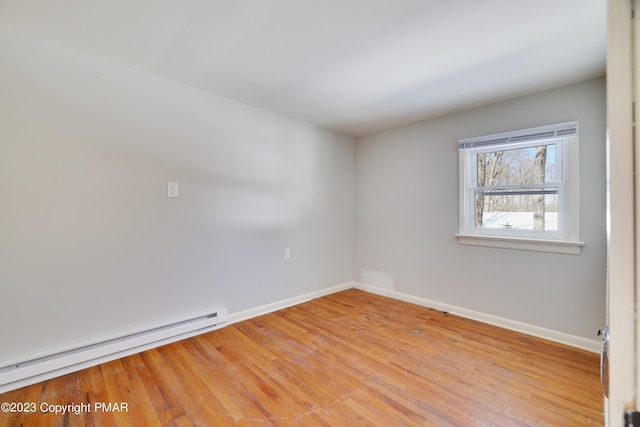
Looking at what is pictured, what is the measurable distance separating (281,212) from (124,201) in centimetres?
142

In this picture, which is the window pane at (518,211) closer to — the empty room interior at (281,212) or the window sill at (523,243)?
the empty room interior at (281,212)

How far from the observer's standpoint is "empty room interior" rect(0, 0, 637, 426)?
5.02ft

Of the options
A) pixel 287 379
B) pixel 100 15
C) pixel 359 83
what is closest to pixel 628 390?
pixel 287 379

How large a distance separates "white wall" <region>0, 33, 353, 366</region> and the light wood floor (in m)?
0.40

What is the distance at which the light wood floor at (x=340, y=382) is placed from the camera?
4.73 ft

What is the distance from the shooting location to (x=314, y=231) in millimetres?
3373

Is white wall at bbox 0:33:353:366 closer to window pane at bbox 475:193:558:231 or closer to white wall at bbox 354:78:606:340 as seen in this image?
white wall at bbox 354:78:606:340

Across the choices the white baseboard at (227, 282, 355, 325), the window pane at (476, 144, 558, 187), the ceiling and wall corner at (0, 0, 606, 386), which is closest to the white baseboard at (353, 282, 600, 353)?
the ceiling and wall corner at (0, 0, 606, 386)

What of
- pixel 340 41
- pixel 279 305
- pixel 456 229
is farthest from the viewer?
pixel 279 305

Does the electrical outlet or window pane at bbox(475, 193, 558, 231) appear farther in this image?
window pane at bbox(475, 193, 558, 231)

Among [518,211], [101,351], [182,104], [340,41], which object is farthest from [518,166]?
[101,351]

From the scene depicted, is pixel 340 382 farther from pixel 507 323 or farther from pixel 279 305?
pixel 507 323

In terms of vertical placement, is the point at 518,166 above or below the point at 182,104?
below

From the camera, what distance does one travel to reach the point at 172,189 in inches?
89.3
